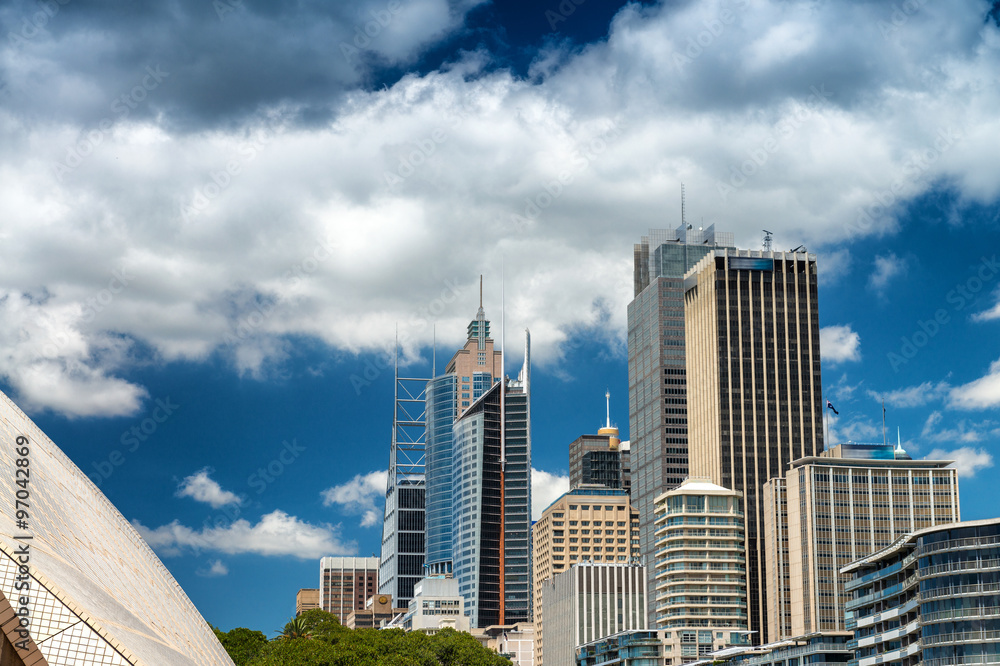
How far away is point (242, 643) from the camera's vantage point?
98125 mm

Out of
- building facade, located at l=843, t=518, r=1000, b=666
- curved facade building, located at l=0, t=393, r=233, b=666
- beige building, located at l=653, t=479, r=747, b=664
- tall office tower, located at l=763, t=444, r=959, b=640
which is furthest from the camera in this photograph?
beige building, located at l=653, t=479, r=747, b=664

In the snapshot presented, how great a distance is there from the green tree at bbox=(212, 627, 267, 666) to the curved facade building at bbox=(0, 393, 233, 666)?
65.5m

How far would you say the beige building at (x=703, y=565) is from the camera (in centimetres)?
18275

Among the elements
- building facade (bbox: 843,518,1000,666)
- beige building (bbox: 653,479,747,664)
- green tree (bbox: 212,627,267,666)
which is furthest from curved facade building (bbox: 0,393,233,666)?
beige building (bbox: 653,479,747,664)

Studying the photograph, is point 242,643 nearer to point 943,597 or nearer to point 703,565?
point 943,597

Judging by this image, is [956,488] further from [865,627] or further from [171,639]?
[171,639]

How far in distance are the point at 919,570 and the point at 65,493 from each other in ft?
278

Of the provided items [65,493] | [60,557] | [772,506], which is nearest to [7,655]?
[60,557]

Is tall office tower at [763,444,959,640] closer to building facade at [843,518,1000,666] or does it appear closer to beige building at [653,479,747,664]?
beige building at [653,479,747,664]

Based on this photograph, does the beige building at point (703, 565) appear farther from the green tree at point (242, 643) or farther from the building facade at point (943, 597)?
the green tree at point (242, 643)

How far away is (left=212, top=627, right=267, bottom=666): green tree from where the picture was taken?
306 ft

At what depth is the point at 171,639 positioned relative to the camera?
22.3 metres

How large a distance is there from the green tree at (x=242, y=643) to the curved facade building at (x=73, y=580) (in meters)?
65.5

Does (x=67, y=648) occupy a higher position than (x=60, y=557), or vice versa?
(x=60, y=557)
